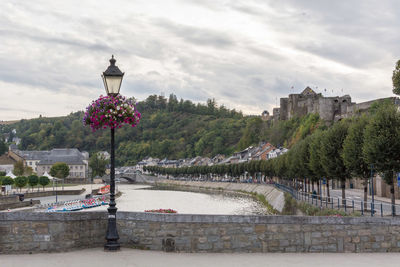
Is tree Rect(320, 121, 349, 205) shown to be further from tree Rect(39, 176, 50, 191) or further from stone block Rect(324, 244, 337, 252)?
tree Rect(39, 176, 50, 191)

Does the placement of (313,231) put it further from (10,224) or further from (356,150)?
(356,150)

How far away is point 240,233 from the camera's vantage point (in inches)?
515

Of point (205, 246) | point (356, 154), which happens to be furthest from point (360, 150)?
point (205, 246)

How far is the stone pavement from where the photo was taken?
1152 centimetres

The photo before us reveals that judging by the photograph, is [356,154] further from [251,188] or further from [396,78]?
[251,188]

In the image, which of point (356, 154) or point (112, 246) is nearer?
point (112, 246)

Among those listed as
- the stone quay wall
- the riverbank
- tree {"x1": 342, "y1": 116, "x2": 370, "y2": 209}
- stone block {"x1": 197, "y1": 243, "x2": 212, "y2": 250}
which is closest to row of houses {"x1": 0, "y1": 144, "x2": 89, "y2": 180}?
the riverbank

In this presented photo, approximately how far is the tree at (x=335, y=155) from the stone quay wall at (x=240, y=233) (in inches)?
945

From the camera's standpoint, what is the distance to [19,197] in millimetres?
57625

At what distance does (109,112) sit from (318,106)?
368 feet

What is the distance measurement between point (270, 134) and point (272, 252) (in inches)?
5515

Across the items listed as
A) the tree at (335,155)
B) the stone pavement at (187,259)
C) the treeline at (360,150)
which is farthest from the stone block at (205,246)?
the tree at (335,155)

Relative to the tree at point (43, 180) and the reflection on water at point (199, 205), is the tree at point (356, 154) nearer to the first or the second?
the reflection on water at point (199, 205)

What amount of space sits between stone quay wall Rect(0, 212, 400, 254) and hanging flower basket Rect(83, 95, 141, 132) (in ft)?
9.05
